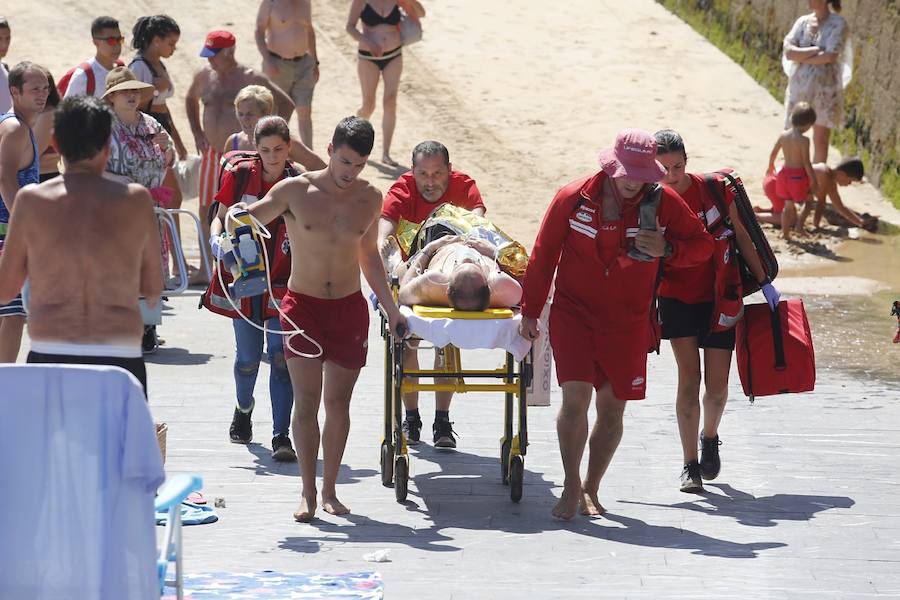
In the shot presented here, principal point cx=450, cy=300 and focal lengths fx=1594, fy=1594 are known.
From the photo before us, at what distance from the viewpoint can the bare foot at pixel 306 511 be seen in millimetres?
6766

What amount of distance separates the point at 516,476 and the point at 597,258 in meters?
1.06

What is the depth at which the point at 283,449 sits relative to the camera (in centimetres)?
781

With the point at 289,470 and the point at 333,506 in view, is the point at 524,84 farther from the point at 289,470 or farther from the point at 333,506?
the point at 333,506

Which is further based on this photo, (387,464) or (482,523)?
(387,464)

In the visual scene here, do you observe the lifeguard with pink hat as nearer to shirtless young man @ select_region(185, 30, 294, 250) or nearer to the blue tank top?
the blue tank top

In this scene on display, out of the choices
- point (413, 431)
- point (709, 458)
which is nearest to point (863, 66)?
point (413, 431)

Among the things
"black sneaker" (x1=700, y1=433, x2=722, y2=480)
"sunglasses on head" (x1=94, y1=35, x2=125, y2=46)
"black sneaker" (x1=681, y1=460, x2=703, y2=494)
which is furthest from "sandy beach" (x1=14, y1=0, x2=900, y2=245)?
"black sneaker" (x1=681, y1=460, x2=703, y2=494)

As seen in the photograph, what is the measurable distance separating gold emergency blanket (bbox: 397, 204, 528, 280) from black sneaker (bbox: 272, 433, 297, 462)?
1100 millimetres

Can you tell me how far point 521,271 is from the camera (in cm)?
736

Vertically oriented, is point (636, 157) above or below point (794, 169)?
above

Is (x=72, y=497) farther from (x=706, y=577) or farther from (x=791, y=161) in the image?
(x=791, y=161)

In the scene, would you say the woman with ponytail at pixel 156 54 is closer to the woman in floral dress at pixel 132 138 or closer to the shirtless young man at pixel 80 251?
the woman in floral dress at pixel 132 138

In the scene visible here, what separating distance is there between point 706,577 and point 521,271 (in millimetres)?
1868

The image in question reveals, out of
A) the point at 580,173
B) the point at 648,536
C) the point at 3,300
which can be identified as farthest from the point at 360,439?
the point at 580,173
